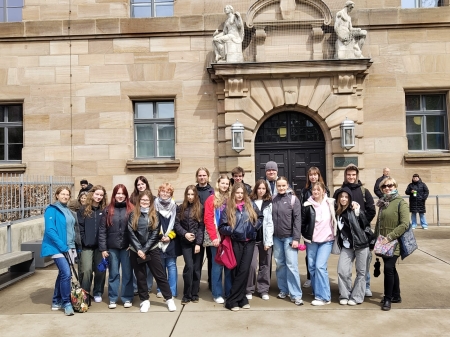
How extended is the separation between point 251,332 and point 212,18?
9943 millimetres

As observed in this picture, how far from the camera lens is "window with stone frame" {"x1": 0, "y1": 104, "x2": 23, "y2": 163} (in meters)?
13.1

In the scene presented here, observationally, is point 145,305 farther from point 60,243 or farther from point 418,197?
point 418,197

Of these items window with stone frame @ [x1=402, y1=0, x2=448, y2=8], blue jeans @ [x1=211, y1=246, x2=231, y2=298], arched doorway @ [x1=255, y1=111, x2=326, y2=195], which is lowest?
blue jeans @ [x1=211, y1=246, x2=231, y2=298]

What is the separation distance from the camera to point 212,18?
40.9 ft

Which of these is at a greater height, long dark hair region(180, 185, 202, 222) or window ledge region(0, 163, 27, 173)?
window ledge region(0, 163, 27, 173)

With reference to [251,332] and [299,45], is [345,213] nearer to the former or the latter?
[251,332]

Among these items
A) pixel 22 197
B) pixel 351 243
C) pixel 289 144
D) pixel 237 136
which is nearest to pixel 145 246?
pixel 351 243

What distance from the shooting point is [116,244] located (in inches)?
225

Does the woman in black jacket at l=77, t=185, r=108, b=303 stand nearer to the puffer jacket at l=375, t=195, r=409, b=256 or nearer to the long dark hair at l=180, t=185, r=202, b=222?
the long dark hair at l=180, t=185, r=202, b=222

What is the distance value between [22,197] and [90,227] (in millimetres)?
4264

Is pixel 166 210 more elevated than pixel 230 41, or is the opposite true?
pixel 230 41

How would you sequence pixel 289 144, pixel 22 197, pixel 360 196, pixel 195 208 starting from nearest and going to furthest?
pixel 195 208
pixel 360 196
pixel 22 197
pixel 289 144

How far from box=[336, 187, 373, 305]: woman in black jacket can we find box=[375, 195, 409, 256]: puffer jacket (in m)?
0.20

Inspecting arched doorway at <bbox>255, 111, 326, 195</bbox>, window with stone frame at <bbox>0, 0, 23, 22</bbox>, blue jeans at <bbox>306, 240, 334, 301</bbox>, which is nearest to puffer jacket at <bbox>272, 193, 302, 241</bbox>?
blue jeans at <bbox>306, 240, 334, 301</bbox>
